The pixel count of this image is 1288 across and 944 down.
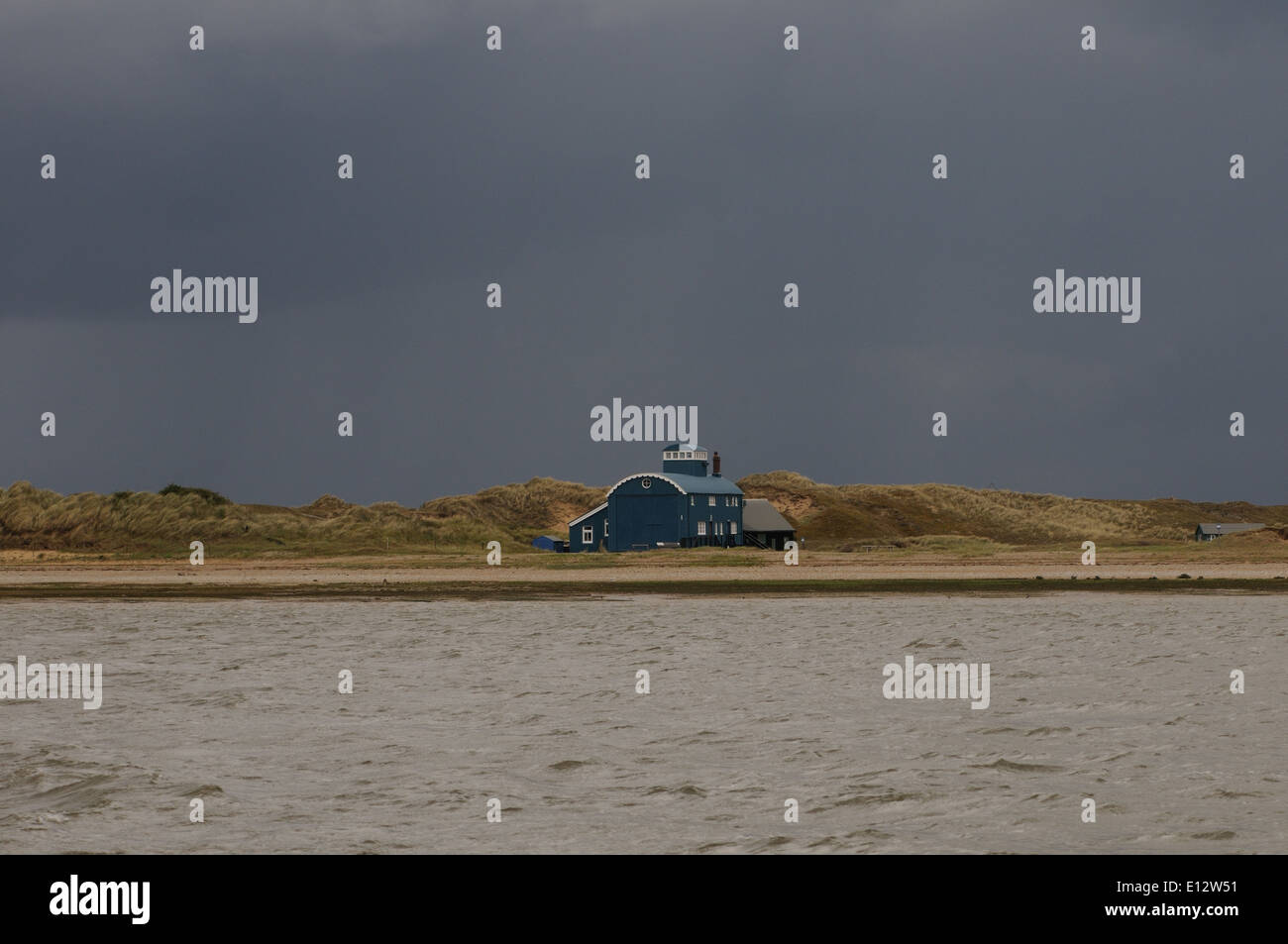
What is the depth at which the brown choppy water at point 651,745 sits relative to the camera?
43.4 feet

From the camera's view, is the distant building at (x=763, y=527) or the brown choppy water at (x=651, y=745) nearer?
the brown choppy water at (x=651, y=745)

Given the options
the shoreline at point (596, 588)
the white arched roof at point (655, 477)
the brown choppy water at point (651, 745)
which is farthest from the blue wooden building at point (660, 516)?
the brown choppy water at point (651, 745)

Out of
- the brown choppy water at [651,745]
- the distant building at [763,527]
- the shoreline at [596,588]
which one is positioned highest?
the distant building at [763,527]

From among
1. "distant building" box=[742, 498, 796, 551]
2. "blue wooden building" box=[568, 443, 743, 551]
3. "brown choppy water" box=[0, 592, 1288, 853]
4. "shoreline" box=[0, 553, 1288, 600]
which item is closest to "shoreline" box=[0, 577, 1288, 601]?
"shoreline" box=[0, 553, 1288, 600]

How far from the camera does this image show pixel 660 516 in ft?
285

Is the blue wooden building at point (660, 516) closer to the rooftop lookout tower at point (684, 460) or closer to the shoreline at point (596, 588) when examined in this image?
the rooftop lookout tower at point (684, 460)

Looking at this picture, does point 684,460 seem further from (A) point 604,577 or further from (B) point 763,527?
(A) point 604,577

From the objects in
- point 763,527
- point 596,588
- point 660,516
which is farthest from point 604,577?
point 763,527

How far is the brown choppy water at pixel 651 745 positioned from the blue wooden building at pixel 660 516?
1913 inches

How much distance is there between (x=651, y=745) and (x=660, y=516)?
6812 centimetres

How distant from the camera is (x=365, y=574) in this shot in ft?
226
